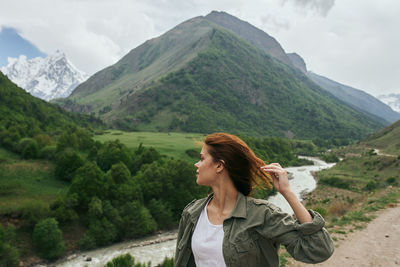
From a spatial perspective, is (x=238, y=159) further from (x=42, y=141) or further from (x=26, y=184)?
(x=42, y=141)

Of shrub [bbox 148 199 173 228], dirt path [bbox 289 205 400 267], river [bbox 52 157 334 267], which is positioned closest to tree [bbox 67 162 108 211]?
river [bbox 52 157 334 267]

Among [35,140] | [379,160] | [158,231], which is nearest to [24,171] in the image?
[35,140]

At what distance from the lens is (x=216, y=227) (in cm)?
321

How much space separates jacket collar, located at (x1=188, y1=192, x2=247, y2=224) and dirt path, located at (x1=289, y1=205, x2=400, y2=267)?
10.9 metres

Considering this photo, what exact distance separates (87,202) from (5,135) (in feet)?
130

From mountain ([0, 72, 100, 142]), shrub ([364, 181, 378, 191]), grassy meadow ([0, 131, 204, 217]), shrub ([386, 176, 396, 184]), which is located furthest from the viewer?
mountain ([0, 72, 100, 142])

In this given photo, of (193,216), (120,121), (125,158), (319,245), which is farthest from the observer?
(120,121)

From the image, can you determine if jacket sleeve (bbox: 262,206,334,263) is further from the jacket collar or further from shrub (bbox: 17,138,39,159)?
shrub (bbox: 17,138,39,159)

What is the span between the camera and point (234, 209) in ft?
10.3

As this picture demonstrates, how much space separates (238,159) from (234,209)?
629mm

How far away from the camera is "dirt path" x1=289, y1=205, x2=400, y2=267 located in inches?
493

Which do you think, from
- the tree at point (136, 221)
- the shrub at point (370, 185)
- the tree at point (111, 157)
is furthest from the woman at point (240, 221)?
the tree at point (111, 157)

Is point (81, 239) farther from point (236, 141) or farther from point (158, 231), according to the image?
point (236, 141)

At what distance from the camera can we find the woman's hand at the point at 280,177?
2972mm
